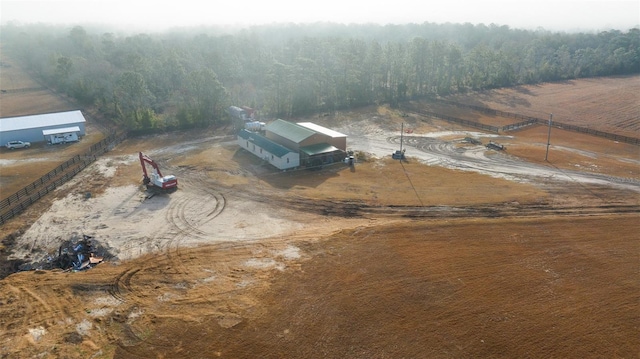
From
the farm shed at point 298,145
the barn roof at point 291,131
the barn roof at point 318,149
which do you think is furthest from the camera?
the barn roof at point 291,131

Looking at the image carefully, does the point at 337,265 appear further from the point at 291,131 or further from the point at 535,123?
the point at 535,123

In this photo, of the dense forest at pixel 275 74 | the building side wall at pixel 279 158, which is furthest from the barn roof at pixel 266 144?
the dense forest at pixel 275 74

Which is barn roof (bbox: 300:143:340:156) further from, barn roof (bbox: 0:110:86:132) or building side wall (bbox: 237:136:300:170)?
barn roof (bbox: 0:110:86:132)

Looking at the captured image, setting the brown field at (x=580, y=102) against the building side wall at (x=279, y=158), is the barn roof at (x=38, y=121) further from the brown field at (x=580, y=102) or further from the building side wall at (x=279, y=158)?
the brown field at (x=580, y=102)

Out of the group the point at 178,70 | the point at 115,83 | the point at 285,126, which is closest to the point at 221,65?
the point at 178,70

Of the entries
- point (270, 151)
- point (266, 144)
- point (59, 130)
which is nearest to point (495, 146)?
point (270, 151)
